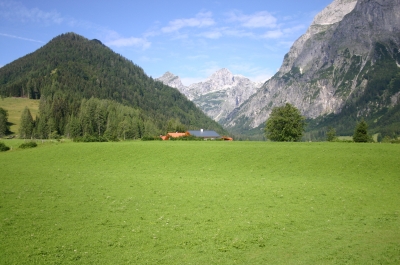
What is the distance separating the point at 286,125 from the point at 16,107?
170426 mm

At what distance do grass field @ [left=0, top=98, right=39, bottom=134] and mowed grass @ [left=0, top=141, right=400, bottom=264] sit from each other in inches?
4984

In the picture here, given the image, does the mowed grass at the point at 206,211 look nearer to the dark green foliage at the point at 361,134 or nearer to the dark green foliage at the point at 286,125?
the dark green foliage at the point at 361,134

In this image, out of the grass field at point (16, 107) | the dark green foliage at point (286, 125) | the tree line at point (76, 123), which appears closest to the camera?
the dark green foliage at point (286, 125)

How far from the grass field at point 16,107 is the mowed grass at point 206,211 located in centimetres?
12659

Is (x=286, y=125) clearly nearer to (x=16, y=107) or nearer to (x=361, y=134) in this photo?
(x=361, y=134)

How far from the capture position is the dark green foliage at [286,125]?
95562mm

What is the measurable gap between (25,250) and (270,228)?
15.1 metres

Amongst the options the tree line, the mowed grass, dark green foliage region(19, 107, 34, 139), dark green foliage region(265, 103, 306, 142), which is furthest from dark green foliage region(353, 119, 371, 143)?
dark green foliage region(19, 107, 34, 139)

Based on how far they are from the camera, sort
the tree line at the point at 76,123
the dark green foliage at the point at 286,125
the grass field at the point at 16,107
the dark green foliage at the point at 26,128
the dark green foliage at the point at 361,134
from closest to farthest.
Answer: the dark green foliage at the point at 361,134
the dark green foliage at the point at 286,125
the dark green foliage at the point at 26,128
the tree line at the point at 76,123
the grass field at the point at 16,107

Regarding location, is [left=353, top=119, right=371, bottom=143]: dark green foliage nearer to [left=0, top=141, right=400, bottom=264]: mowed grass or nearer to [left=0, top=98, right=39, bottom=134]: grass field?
[left=0, top=141, right=400, bottom=264]: mowed grass

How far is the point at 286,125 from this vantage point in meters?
95.7

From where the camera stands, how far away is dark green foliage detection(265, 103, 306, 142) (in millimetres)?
95562

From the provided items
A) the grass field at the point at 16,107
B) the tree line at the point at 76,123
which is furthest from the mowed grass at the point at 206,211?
the grass field at the point at 16,107

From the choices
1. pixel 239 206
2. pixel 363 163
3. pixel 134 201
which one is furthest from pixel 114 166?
pixel 363 163
